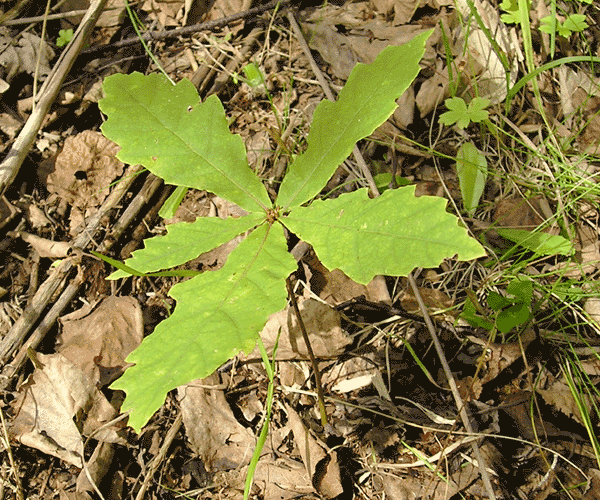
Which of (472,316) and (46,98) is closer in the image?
(472,316)

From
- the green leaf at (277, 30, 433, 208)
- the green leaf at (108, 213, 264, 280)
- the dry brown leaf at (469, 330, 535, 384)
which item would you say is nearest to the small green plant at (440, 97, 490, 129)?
the green leaf at (277, 30, 433, 208)

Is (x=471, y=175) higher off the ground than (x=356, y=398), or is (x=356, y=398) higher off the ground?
(x=471, y=175)

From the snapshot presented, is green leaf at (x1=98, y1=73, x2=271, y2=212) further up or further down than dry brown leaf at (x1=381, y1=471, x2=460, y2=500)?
further up

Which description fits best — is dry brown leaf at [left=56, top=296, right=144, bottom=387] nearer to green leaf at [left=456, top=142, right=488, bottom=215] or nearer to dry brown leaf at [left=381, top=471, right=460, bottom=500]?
dry brown leaf at [left=381, top=471, right=460, bottom=500]

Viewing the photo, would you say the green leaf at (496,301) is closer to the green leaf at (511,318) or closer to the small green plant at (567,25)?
the green leaf at (511,318)

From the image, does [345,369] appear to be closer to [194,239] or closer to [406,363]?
[406,363]

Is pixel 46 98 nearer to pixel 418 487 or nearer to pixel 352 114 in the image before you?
pixel 352 114

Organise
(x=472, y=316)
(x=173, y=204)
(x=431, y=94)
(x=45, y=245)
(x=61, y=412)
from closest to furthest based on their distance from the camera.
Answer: (x=472, y=316) → (x=61, y=412) → (x=173, y=204) → (x=45, y=245) → (x=431, y=94)

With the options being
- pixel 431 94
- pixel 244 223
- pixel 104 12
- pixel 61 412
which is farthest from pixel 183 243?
pixel 104 12
